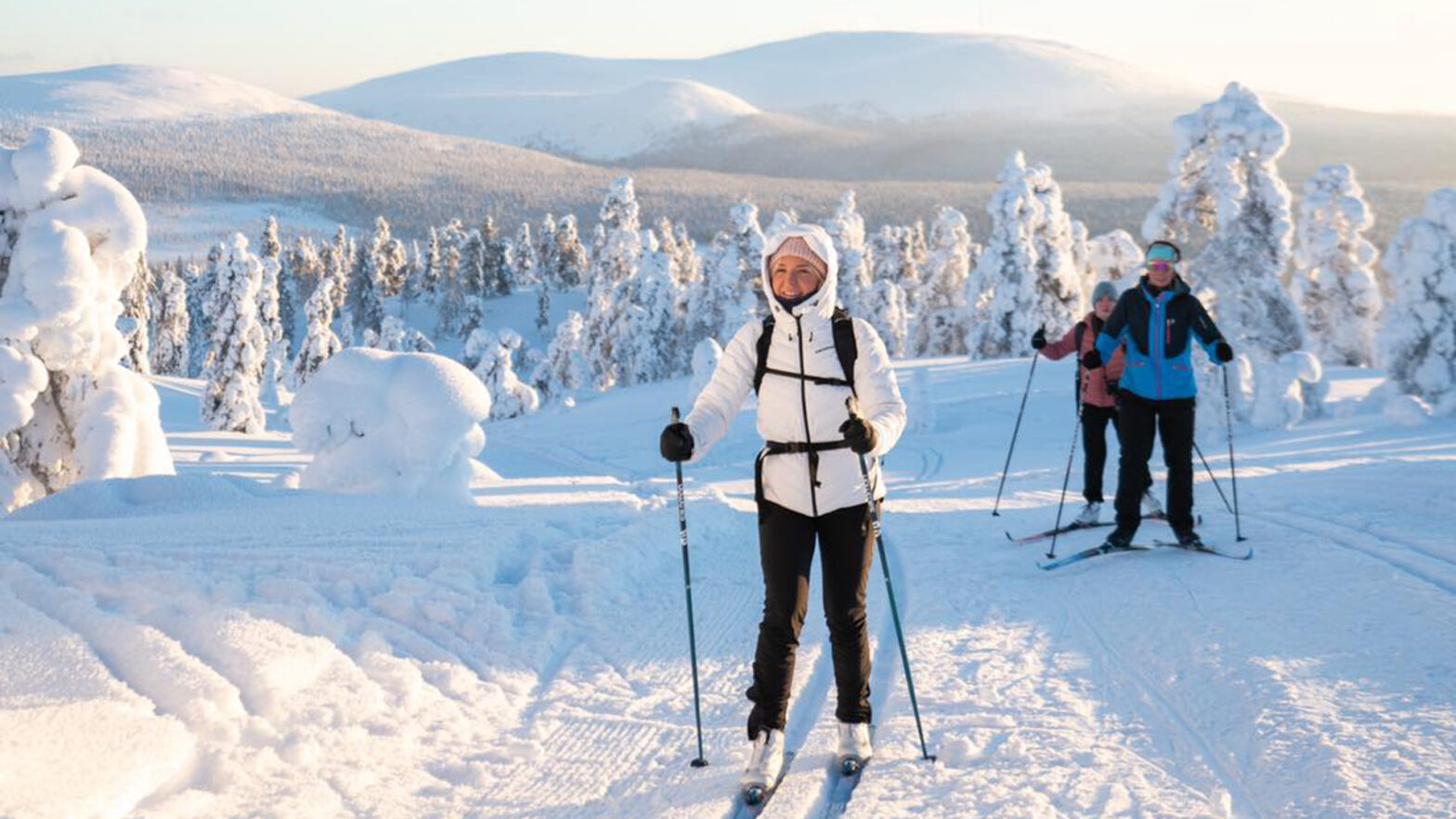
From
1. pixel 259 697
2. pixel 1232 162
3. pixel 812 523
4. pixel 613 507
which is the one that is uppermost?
pixel 1232 162

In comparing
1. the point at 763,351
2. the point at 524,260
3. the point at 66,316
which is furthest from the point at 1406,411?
the point at 524,260

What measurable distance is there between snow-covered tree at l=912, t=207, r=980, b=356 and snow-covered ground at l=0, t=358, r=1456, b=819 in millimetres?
54855

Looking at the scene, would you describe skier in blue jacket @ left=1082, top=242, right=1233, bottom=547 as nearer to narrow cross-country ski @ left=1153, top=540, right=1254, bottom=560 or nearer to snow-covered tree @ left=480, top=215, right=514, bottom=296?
narrow cross-country ski @ left=1153, top=540, right=1254, bottom=560

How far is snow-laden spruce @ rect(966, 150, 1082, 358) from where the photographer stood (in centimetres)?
4756

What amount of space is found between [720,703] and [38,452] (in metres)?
11.5

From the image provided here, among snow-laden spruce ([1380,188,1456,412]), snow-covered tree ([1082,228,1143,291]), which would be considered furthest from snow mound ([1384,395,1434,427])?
snow-covered tree ([1082,228,1143,291])

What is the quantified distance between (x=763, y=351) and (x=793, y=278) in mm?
344

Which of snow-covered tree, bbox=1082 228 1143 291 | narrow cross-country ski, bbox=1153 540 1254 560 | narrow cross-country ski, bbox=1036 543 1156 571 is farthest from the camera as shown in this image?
snow-covered tree, bbox=1082 228 1143 291

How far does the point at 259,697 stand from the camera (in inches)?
216

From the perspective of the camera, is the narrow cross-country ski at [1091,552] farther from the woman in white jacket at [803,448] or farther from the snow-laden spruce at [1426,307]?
the snow-laden spruce at [1426,307]

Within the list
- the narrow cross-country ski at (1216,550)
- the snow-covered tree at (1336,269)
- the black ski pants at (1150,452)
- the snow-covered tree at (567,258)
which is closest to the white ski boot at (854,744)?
the black ski pants at (1150,452)

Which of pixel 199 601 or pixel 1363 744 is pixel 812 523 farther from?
pixel 199 601

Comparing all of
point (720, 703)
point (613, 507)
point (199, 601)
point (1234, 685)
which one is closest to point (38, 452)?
point (613, 507)

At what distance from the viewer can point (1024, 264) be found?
47.7 m
